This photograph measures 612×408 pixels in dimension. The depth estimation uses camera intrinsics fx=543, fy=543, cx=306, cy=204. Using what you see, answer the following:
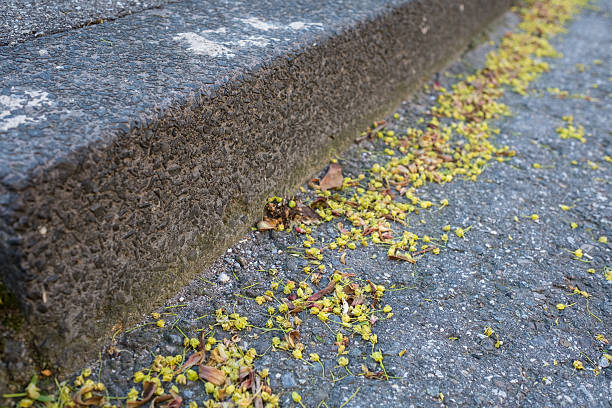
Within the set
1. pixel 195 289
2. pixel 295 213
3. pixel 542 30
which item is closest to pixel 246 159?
pixel 295 213

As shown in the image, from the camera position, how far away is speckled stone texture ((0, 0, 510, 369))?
1435mm

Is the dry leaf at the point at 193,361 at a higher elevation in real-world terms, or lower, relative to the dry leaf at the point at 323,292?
higher

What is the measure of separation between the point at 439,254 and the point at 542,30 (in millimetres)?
3529

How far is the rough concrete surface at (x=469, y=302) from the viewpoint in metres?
1.69

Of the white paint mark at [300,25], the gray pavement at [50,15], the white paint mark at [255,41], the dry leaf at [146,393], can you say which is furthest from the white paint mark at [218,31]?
the dry leaf at [146,393]

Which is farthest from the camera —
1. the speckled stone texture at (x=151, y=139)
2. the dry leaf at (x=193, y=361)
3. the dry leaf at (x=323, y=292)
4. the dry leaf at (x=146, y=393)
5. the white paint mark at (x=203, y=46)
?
the white paint mark at (x=203, y=46)

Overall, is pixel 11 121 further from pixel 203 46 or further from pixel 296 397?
pixel 296 397

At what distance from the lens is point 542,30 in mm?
4863

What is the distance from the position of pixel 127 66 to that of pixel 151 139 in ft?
1.37

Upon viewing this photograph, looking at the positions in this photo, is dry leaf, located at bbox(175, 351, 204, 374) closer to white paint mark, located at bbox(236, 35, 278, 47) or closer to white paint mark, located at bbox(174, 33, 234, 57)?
white paint mark, located at bbox(174, 33, 234, 57)

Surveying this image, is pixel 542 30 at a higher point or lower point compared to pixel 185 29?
lower

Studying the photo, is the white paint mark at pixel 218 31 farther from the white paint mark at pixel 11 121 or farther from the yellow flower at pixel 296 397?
the yellow flower at pixel 296 397

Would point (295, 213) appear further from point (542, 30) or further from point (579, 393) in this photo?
point (542, 30)

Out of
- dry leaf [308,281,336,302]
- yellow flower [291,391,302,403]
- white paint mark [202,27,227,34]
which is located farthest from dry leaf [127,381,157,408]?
white paint mark [202,27,227,34]
